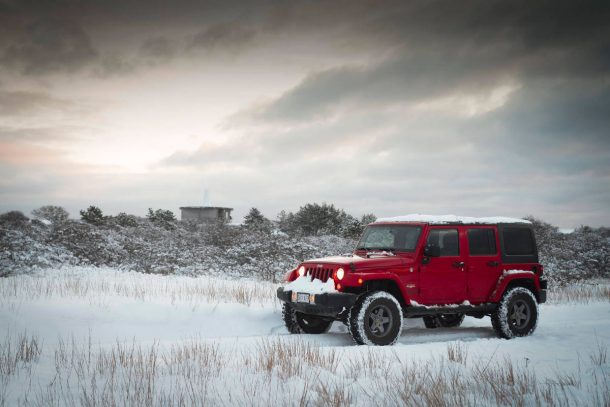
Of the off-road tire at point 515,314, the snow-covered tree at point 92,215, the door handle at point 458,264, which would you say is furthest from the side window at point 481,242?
the snow-covered tree at point 92,215

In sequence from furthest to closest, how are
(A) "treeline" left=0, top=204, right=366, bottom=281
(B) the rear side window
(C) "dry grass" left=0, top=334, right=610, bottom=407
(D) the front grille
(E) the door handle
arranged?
(A) "treeline" left=0, top=204, right=366, bottom=281 < (B) the rear side window < (E) the door handle < (D) the front grille < (C) "dry grass" left=0, top=334, right=610, bottom=407

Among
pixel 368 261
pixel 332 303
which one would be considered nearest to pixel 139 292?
pixel 332 303

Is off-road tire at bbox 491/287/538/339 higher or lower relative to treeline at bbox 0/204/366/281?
lower

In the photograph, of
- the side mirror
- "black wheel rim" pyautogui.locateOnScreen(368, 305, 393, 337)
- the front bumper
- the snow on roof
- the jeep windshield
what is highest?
the snow on roof

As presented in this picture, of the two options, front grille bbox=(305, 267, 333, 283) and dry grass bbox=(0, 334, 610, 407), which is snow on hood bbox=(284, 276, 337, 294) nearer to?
front grille bbox=(305, 267, 333, 283)

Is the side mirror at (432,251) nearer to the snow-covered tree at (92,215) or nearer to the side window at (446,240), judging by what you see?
the side window at (446,240)

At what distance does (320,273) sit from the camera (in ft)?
27.1

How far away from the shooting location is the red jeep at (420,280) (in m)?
7.78

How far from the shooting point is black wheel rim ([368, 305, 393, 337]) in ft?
25.7

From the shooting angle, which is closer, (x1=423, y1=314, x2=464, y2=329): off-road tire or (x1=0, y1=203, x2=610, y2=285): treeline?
(x1=423, y1=314, x2=464, y2=329): off-road tire

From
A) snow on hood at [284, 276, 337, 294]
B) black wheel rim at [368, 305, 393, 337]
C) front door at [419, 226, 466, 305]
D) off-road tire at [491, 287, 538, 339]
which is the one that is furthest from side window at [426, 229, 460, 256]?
snow on hood at [284, 276, 337, 294]

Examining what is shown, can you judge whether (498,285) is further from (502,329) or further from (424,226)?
(424,226)

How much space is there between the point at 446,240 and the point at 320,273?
2358mm

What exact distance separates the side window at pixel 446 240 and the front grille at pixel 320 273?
1.83 metres
